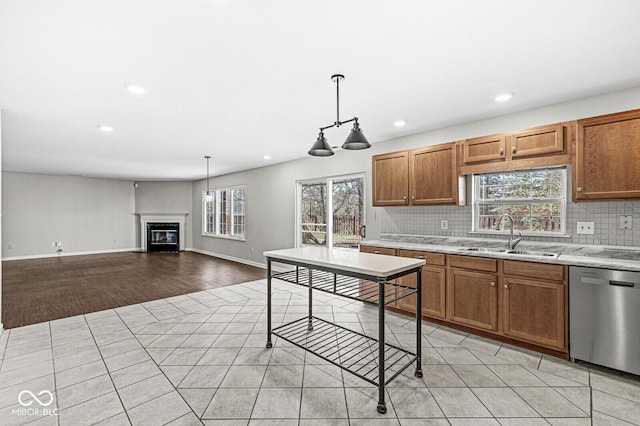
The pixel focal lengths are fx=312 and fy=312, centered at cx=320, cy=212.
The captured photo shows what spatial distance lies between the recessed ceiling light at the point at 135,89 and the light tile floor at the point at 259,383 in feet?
7.97

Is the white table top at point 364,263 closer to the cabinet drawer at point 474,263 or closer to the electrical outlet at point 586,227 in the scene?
the cabinet drawer at point 474,263

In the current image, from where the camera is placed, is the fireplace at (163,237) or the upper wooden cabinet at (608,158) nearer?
the upper wooden cabinet at (608,158)

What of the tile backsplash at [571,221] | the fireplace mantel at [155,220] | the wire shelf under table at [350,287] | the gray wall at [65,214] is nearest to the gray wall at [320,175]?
the tile backsplash at [571,221]

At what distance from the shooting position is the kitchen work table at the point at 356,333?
6.84ft

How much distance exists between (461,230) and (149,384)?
362 cm

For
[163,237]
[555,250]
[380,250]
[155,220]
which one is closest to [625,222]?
[555,250]

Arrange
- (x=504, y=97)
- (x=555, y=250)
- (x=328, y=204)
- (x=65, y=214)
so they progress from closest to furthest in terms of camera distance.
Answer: (x=504, y=97) → (x=555, y=250) → (x=328, y=204) → (x=65, y=214)

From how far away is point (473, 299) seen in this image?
322cm

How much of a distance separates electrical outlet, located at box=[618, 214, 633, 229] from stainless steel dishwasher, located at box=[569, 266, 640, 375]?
2.42ft

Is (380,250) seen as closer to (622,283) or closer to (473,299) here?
(473,299)

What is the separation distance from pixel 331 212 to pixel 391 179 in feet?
5.66

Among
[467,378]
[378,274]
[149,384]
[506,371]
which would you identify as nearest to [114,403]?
[149,384]

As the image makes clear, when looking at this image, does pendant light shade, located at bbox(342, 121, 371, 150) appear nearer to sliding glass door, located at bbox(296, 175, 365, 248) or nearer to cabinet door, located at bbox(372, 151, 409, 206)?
cabinet door, located at bbox(372, 151, 409, 206)

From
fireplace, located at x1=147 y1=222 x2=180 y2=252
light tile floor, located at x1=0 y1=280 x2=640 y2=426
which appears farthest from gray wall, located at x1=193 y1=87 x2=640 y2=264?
light tile floor, located at x1=0 y1=280 x2=640 y2=426
